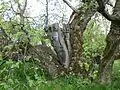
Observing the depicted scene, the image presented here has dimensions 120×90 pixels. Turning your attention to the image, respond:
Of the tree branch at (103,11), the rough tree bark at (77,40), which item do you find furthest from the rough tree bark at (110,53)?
the rough tree bark at (77,40)

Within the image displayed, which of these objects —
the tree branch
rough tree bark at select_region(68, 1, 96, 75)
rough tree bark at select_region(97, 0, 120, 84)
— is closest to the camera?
the tree branch

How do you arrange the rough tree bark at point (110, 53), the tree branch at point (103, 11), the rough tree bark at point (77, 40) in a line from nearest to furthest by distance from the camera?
the tree branch at point (103, 11), the rough tree bark at point (110, 53), the rough tree bark at point (77, 40)

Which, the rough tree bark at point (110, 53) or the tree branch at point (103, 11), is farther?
the rough tree bark at point (110, 53)

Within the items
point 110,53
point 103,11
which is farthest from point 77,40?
point 103,11

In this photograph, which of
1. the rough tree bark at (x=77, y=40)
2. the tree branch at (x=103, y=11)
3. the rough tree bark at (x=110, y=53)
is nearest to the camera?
the tree branch at (x=103, y=11)

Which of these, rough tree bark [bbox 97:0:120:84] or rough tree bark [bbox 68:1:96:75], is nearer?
rough tree bark [bbox 97:0:120:84]

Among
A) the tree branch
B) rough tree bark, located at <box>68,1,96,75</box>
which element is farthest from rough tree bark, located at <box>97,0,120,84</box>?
rough tree bark, located at <box>68,1,96,75</box>

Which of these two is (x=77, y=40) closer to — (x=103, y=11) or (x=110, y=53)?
(x=110, y=53)

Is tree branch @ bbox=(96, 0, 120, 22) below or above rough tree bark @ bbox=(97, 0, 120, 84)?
above

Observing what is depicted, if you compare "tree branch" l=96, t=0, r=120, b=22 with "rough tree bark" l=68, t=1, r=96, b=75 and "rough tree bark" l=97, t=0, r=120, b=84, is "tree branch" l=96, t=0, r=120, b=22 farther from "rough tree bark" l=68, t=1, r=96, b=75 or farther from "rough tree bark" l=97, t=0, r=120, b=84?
"rough tree bark" l=68, t=1, r=96, b=75

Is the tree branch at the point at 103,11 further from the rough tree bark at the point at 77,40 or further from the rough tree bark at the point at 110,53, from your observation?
the rough tree bark at the point at 77,40

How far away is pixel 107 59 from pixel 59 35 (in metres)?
1.99

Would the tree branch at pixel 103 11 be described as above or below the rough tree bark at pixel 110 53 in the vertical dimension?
above

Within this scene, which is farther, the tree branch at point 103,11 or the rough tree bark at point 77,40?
the rough tree bark at point 77,40
